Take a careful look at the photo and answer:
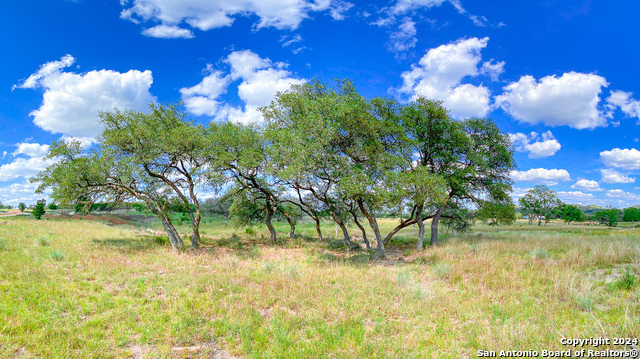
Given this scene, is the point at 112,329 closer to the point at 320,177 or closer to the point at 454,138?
the point at 320,177

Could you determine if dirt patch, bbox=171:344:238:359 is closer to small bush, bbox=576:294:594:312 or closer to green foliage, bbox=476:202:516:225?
small bush, bbox=576:294:594:312

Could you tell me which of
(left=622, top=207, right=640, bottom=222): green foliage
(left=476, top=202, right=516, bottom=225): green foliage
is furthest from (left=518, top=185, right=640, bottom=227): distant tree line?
(left=476, top=202, right=516, bottom=225): green foliage

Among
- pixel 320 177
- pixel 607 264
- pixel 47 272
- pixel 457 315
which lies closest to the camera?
pixel 457 315

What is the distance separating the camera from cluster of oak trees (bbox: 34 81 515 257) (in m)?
14.9

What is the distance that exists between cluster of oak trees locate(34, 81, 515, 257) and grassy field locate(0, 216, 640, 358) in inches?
204

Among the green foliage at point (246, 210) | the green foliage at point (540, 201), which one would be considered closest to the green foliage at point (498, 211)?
the green foliage at point (246, 210)

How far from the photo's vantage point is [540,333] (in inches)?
241

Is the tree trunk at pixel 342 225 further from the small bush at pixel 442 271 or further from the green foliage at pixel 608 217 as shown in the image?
the green foliage at pixel 608 217

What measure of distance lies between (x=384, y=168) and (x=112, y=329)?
1314cm

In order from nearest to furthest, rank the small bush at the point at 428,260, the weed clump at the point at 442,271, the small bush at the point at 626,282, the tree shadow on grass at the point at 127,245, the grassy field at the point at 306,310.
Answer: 1. the grassy field at the point at 306,310
2. the small bush at the point at 626,282
3. the weed clump at the point at 442,271
4. the small bush at the point at 428,260
5. the tree shadow on grass at the point at 127,245

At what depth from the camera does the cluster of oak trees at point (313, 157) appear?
1486 cm

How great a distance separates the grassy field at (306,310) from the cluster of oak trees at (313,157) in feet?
17.0

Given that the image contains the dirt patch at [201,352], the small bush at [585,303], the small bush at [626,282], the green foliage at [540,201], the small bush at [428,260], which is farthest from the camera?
the green foliage at [540,201]

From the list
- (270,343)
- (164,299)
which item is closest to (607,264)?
(270,343)
